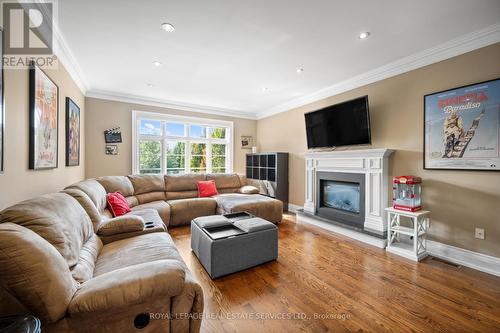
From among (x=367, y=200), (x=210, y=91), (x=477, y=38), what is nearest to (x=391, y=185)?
(x=367, y=200)

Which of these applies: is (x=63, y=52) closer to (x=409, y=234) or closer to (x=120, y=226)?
(x=120, y=226)

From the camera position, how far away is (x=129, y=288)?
111cm

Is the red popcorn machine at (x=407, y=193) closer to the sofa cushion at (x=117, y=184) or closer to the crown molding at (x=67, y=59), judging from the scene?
the sofa cushion at (x=117, y=184)

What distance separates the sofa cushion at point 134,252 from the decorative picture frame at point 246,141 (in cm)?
426

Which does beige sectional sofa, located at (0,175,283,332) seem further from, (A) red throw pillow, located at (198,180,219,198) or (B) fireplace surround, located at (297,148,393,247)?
(B) fireplace surround, located at (297,148,393,247)

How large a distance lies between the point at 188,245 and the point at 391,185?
10.4ft

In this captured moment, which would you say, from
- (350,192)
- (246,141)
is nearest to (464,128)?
(350,192)

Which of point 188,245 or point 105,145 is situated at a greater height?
point 105,145

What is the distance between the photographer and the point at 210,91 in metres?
4.27

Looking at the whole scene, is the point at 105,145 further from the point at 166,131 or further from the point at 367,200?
the point at 367,200

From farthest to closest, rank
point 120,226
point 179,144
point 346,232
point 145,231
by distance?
point 179,144 < point 346,232 < point 145,231 < point 120,226

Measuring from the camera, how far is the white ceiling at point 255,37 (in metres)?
1.95

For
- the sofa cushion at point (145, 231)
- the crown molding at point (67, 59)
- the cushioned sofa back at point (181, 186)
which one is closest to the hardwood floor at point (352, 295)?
the sofa cushion at point (145, 231)

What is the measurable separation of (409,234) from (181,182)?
4.09 metres
